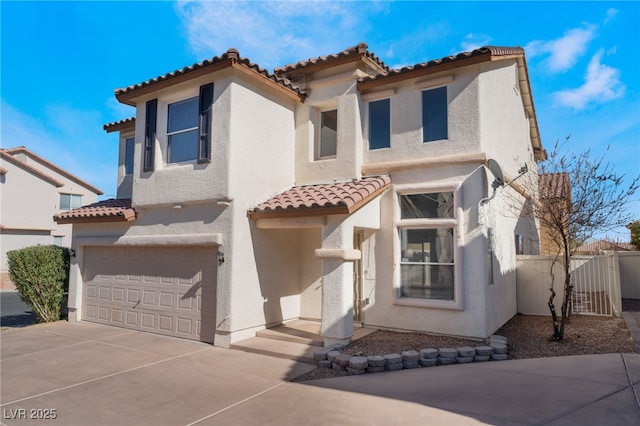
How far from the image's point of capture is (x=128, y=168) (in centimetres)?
1554

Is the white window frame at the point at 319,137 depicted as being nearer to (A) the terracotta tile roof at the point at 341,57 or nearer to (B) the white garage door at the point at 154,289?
(A) the terracotta tile roof at the point at 341,57

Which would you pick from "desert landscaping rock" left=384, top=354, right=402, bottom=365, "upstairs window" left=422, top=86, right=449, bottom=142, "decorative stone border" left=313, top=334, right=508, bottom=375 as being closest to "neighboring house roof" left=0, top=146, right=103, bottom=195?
"upstairs window" left=422, top=86, right=449, bottom=142

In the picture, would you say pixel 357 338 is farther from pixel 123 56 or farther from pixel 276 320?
pixel 123 56

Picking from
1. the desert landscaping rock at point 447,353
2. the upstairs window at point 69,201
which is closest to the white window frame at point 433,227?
the desert landscaping rock at point 447,353

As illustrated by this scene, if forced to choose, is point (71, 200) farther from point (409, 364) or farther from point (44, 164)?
point (409, 364)

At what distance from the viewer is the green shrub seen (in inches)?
512

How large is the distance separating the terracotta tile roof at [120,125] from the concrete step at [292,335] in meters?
Answer: 9.90

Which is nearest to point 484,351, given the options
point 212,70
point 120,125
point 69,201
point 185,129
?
point 212,70

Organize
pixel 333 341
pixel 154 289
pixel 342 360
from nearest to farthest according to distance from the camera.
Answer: pixel 342 360 < pixel 333 341 < pixel 154 289

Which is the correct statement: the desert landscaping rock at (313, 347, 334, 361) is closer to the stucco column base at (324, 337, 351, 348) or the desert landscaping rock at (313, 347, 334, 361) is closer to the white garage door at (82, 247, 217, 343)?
the stucco column base at (324, 337, 351, 348)

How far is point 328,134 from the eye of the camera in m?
11.9

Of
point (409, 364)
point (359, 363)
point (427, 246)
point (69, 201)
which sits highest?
point (69, 201)

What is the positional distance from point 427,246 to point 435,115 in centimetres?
323

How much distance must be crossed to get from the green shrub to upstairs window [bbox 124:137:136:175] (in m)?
3.77
